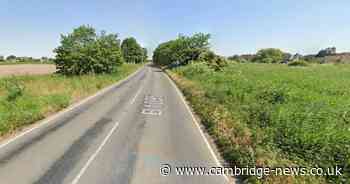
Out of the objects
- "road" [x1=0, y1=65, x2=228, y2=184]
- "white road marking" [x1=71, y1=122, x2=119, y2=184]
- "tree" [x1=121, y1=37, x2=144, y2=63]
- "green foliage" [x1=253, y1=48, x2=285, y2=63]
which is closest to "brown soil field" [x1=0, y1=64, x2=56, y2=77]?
"road" [x1=0, y1=65, x2=228, y2=184]

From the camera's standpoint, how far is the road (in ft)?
21.4

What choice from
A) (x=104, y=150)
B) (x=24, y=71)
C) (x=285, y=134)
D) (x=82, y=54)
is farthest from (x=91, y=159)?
(x=24, y=71)

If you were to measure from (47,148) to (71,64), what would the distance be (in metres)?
34.7

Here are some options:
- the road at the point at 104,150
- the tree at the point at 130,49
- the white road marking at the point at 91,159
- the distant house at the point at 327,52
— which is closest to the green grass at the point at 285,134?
the road at the point at 104,150

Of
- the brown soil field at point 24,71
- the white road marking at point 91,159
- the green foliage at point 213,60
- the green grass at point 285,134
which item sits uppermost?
the green foliage at point 213,60

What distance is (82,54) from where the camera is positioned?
39.6m

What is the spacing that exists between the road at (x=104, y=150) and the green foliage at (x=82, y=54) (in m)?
28.1

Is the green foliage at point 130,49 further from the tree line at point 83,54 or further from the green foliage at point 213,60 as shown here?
the tree line at point 83,54

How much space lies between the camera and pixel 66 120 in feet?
40.8

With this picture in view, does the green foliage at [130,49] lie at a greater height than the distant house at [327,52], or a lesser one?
lesser

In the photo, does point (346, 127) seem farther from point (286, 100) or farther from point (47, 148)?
point (47, 148)

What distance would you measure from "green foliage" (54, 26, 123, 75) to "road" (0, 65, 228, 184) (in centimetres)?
2811

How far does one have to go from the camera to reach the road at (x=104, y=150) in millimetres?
6520

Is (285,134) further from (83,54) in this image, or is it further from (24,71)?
(24,71)
